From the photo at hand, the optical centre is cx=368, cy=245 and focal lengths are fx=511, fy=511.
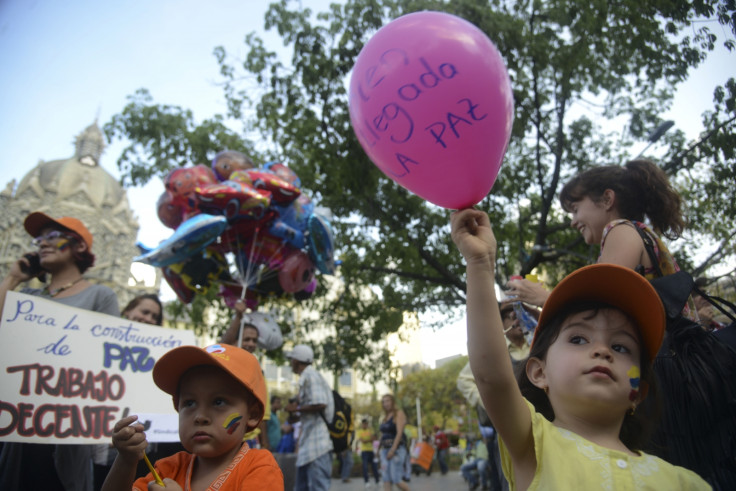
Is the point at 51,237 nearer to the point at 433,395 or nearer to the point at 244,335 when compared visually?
the point at 244,335

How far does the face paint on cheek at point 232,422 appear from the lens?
1.80m

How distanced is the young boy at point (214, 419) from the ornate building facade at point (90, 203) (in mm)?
49377

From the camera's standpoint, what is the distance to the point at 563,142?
31.2ft

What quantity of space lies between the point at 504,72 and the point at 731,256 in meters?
11.2

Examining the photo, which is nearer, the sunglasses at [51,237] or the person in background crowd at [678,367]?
the person in background crowd at [678,367]

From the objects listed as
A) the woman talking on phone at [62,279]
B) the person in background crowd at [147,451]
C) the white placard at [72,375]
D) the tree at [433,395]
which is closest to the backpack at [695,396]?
the person in background crowd at [147,451]

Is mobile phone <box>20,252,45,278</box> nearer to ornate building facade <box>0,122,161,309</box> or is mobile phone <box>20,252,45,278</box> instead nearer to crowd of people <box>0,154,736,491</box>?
crowd of people <box>0,154,736,491</box>

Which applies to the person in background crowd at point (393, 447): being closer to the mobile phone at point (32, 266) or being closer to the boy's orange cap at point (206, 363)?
the mobile phone at point (32, 266)

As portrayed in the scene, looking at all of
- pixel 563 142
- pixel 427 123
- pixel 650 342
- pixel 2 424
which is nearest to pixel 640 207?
pixel 650 342

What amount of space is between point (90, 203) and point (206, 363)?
66.5m

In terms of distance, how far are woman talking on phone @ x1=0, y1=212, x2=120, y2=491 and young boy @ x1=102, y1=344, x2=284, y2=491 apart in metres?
1.52

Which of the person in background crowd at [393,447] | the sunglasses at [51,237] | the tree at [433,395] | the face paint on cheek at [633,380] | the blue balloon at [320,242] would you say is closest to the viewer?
the face paint on cheek at [633,380]

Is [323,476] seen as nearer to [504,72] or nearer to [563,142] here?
[504,72]

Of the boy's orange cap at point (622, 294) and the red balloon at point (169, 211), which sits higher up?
the red balloon at point (169, 211)
